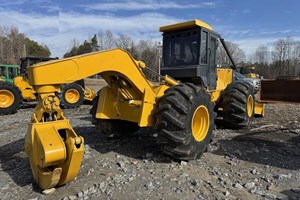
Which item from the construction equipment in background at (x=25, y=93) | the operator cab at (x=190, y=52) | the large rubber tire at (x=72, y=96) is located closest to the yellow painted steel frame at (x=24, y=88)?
the construction equipment in background at (x=25, y=93)

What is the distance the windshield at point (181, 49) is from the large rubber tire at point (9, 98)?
274 inches

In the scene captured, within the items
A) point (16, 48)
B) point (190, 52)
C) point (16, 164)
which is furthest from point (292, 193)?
point (16, 48)

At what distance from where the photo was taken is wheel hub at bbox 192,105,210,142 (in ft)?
17.6

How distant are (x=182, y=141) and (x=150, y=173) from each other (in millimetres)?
704

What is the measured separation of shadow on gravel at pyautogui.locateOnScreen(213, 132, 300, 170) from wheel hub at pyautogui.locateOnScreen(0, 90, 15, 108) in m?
8.47

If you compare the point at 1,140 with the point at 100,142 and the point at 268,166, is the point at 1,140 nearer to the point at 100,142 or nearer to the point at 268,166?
the point at 100,142

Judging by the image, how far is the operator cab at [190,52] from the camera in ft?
22.2

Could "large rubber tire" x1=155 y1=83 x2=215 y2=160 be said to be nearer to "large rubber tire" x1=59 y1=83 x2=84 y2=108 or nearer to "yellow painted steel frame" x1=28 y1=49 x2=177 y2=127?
"yellow painted steel frame" x1=28 y1=49 x2=177 y2=127

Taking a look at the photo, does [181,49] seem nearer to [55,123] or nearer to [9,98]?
[55,123]

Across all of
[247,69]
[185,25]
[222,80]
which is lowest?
[222,80]

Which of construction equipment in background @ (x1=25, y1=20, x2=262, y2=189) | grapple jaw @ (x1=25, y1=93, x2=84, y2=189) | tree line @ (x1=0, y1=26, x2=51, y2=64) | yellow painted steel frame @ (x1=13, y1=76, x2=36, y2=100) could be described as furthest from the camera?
tree line @ (x1=0, y1=26, x2=51, y2=64)

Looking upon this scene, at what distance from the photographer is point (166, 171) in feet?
15.3

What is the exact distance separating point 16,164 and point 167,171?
2453mm

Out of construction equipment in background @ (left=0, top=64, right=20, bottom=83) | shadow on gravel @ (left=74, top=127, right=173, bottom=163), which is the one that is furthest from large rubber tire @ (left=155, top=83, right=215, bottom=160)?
construction equipment in background @ (left=0, top=64, right=20, bottom=83)
